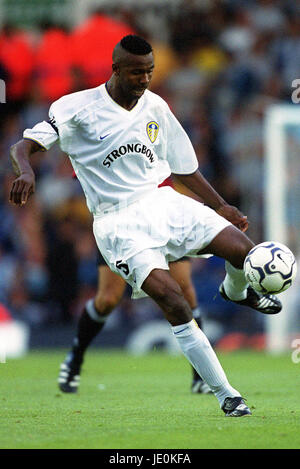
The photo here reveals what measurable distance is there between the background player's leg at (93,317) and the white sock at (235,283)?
157 centimetres

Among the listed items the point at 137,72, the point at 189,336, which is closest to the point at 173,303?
the point at 189,336

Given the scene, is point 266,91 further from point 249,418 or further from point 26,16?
point 249,418

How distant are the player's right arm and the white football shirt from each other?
0.12 meters

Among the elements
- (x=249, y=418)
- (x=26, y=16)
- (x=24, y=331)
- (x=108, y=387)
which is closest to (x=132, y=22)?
(x=26, y=16)

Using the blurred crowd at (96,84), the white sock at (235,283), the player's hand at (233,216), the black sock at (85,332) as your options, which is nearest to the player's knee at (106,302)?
the black sock at (85,332)

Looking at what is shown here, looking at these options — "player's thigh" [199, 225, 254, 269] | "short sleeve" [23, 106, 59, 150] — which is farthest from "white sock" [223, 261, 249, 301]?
"short sleeve" [23, 106, 59, 150]

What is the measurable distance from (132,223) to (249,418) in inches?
56.7

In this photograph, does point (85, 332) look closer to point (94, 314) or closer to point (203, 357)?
point (94, 314)

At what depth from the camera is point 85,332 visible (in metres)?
8.22

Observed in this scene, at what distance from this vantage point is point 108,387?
8.51m

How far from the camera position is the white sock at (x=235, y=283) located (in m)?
6.32

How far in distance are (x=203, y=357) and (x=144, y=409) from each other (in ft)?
3.23

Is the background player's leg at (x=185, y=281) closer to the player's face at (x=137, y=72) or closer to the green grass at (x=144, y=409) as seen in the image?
the green grass at (x=144, y=409)

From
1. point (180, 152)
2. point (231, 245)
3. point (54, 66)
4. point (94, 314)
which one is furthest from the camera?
point (54, 66)
